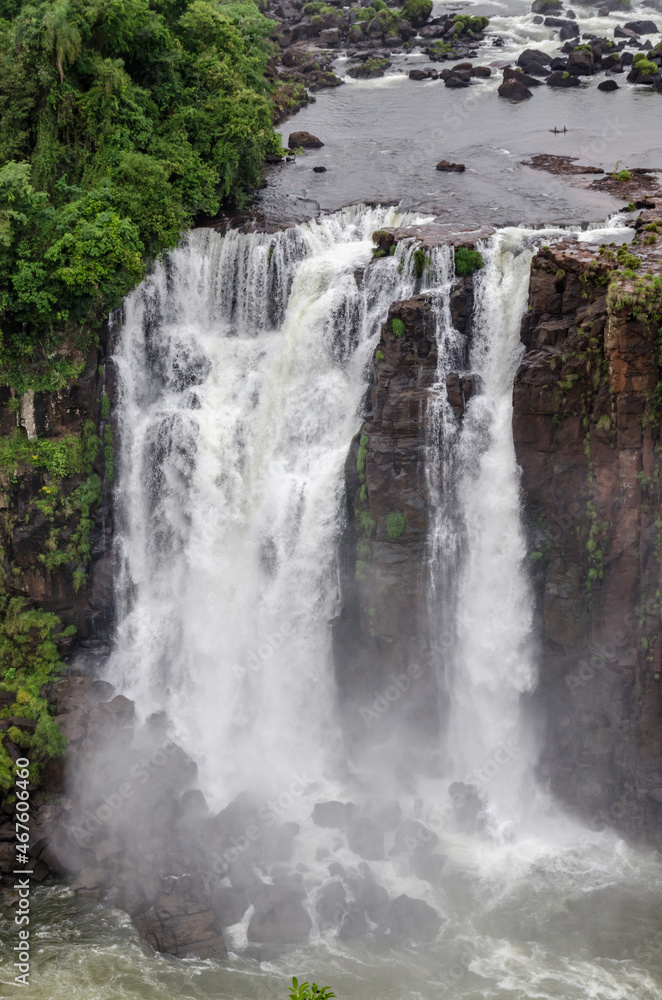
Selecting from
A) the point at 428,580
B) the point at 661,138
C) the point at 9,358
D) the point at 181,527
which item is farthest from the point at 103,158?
the point at 661,138

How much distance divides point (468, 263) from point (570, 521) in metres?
8.48

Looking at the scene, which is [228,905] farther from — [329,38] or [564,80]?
[329,38]

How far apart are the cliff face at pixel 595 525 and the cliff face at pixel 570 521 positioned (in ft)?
0.13

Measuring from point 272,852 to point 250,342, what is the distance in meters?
16.3

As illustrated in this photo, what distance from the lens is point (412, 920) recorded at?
23875mm

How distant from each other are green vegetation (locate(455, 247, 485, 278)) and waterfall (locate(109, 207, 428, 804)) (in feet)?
5.09

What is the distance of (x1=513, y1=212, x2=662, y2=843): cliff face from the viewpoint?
24.9 metres

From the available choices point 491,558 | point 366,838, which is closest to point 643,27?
point 491,558

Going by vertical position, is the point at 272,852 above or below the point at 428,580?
below

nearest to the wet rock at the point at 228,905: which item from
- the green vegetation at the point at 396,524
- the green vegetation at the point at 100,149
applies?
the green vegetation at the point at 396,524

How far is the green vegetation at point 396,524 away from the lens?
27.5 metres

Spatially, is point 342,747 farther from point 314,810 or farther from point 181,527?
point 181,527

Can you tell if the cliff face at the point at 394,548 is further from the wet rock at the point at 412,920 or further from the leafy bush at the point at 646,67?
the leafy bush at the point at 646,67

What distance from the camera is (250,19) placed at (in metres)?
39.8
